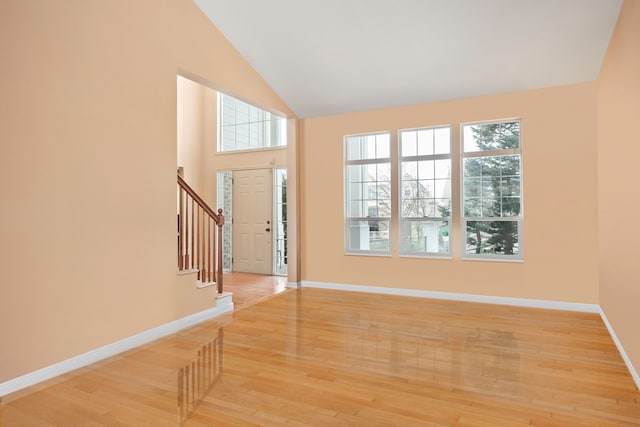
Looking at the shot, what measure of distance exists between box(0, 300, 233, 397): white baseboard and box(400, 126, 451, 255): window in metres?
2.76

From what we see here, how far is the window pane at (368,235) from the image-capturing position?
19.6 ft

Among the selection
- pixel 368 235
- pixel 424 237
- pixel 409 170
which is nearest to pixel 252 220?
pixel 368 235

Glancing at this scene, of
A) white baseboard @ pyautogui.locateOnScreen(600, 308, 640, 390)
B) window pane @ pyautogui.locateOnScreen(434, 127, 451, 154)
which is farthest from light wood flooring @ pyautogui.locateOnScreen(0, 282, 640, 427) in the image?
window pane @ pyautogui.locateOnScreen(434, 127, 451, 154)

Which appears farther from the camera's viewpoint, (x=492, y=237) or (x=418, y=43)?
(x=492, y=237)

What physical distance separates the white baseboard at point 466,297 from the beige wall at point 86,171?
2688mm

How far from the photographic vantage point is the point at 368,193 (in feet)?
20.1

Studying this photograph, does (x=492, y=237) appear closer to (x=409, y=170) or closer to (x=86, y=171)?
(x=409, y=170)

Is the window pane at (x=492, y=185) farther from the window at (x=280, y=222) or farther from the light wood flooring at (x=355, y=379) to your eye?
the window at (x=280, y=222)

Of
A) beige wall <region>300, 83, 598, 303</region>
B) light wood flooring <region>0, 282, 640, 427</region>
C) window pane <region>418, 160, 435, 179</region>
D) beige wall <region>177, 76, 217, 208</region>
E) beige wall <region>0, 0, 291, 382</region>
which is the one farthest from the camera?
beige wall <region>177, 76, 217, 208</region>

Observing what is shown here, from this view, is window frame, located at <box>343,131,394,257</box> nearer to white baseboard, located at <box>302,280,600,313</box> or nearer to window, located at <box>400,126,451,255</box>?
window, located at <box>400,126,451,255</box>

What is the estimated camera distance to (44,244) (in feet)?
9.51

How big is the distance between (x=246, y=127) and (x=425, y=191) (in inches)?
162

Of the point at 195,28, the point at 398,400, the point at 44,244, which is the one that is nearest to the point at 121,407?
the point at 44,244

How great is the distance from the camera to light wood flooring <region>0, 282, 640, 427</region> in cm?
233
